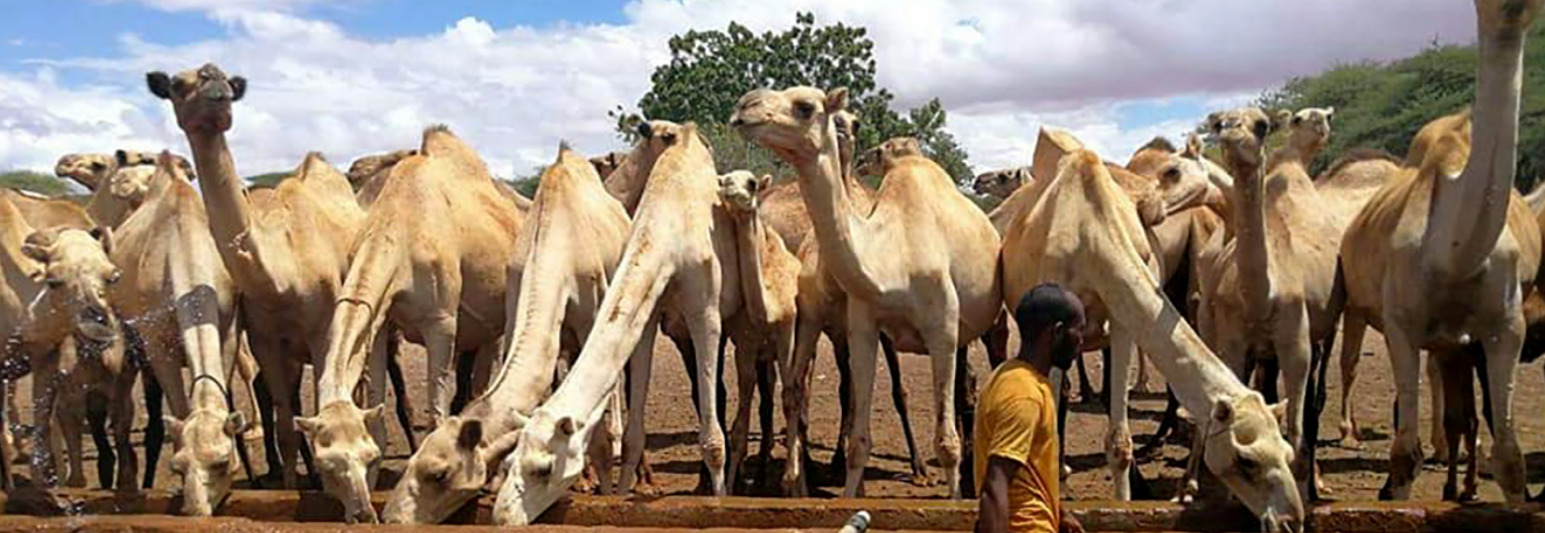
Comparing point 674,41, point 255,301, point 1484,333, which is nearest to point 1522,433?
point 1484,333

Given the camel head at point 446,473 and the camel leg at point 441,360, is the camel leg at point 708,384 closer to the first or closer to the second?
the camel leg at point 441,360

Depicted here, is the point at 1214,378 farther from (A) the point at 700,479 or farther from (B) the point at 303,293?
(B) the point at 303,293

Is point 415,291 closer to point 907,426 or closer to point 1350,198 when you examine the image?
point 907,426

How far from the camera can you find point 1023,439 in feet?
16.4

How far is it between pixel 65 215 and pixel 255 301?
11.4ft

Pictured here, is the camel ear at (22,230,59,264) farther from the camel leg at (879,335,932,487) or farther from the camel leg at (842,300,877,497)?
the camel leg at (879,335,932,487)

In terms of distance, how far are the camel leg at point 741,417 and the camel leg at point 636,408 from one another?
→ 79cm

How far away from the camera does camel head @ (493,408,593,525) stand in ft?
Result: 23.9

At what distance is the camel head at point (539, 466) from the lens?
23.9ft

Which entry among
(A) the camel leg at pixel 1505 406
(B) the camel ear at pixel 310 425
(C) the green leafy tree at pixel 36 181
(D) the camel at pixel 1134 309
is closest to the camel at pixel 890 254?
(D) the camel at pixel 1134 309

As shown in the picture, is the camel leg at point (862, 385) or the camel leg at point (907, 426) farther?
the camel leg at point (907, 426)

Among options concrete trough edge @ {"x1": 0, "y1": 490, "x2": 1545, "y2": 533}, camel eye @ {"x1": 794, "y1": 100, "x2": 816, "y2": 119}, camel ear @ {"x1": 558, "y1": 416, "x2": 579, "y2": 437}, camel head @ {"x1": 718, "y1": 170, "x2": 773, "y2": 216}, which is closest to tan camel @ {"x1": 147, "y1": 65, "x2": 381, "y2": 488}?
concrete trough edge @ {"x1": 0, "y1": 490, "x2": 1545, "y2": 533}

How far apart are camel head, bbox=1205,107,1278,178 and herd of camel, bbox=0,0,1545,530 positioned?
0.02 metres

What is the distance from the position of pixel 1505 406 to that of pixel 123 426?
784cm
